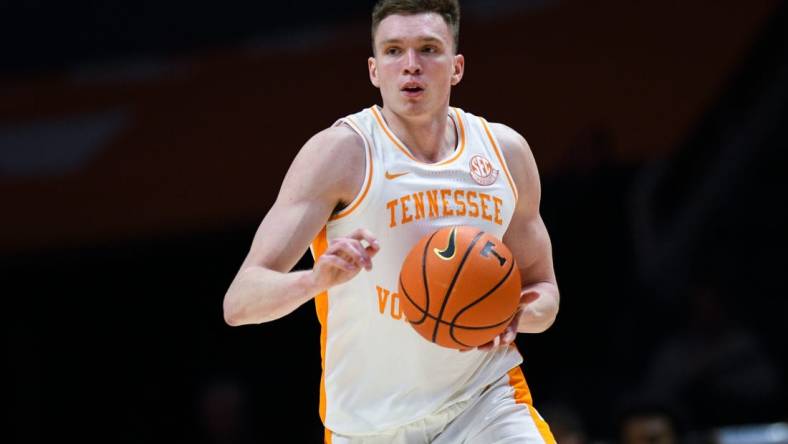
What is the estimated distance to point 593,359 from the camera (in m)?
9.23

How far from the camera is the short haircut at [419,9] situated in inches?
158

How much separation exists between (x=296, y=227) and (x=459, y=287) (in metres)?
0.58

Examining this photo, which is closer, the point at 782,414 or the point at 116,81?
the point at 782,414

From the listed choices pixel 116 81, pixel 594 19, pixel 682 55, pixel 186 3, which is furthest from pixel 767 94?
pixel 116 81

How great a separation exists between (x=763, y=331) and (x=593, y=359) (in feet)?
4.63

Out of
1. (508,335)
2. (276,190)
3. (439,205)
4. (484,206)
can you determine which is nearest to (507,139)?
(484,206)

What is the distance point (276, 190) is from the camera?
32.4 feet

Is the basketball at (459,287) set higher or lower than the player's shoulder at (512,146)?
lower

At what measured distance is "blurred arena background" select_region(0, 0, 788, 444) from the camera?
9.18 meters

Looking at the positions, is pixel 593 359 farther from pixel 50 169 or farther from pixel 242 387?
pixel 50 169

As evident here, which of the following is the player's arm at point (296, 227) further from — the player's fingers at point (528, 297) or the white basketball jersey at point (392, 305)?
the player's fingers at point (528, 297)

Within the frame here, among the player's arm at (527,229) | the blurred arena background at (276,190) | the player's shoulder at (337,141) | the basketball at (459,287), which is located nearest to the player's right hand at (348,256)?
the basketball at (459,287)

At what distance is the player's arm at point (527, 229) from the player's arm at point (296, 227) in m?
0.61

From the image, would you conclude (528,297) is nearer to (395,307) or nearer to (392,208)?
(395,307)
